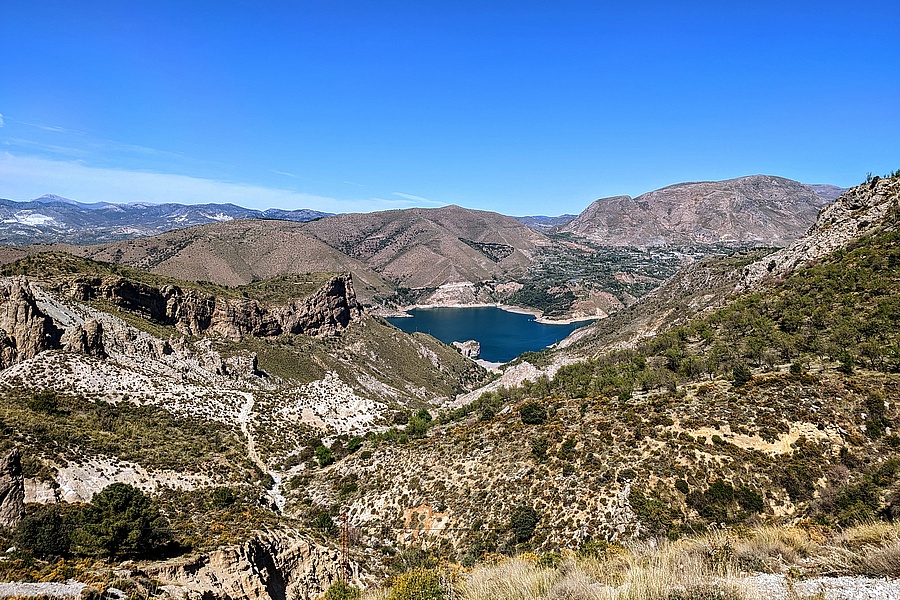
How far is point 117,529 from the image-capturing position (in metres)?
15.1

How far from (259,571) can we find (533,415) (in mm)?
19494

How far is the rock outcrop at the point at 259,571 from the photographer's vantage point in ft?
45.1

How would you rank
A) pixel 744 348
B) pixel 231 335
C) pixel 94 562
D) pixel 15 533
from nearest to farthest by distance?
1. pixel 94 562
2. pixel 15 533
3. pixel 744 348
4. pixel 231 335

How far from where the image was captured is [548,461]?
24.8 metres

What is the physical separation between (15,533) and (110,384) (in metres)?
31.1

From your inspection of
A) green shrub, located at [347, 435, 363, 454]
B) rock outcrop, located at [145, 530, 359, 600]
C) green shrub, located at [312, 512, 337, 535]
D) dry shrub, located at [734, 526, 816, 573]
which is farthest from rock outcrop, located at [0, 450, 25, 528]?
dry shrub, located at [734, 526, 816, 573]

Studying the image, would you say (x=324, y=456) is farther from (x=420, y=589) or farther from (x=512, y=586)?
(x=512, y=586)

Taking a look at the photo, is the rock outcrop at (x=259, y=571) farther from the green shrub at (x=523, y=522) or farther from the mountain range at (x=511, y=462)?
the green shrub at (x=523, y=522)

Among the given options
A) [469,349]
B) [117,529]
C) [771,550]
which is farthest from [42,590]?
[469,349]

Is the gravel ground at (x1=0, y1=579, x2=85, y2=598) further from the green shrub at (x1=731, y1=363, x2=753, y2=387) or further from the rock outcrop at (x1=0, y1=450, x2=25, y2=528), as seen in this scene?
the green shrub at (x1=731, y1=363, x2=753, y2=387)

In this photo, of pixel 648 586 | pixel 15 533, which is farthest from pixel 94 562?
pixel 648 586

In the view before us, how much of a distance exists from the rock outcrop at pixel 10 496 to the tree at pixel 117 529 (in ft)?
8.58

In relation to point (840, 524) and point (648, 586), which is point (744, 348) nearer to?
point (840, 524)

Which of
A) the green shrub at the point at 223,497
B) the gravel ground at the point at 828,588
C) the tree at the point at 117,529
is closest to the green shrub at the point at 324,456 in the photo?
the green shrub at the point at 223,497
